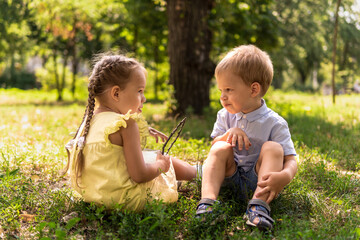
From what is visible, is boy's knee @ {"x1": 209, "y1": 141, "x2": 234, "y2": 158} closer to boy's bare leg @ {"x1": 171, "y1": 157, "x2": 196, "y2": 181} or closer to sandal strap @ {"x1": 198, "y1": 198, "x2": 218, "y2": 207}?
sandal strap @ {"x1": 198, "y1": 198, "x2": 218, "y2": 207}

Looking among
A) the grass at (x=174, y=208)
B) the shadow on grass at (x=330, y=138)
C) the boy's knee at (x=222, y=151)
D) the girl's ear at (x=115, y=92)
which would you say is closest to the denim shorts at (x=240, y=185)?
the grass at (x=174, y=208)

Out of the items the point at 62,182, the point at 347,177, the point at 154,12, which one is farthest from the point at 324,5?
the point at 62,182

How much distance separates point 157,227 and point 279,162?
0.95 metres

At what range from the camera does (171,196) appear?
8.28ft

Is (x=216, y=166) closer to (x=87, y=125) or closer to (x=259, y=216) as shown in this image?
(x=259, y=216)

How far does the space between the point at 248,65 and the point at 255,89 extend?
0.65ft

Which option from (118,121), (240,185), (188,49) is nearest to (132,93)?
(118,121)

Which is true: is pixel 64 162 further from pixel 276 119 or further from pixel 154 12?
pixel 154 12

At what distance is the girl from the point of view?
89.0 inches

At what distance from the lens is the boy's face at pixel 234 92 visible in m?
2.60

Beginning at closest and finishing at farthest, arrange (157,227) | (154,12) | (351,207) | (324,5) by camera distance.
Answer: (157,227)
(351,207)
(154,12)
(324,5)

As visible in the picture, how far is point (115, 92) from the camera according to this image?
240cm

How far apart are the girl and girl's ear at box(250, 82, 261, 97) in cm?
82

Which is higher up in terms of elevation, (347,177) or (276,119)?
(276,119)
